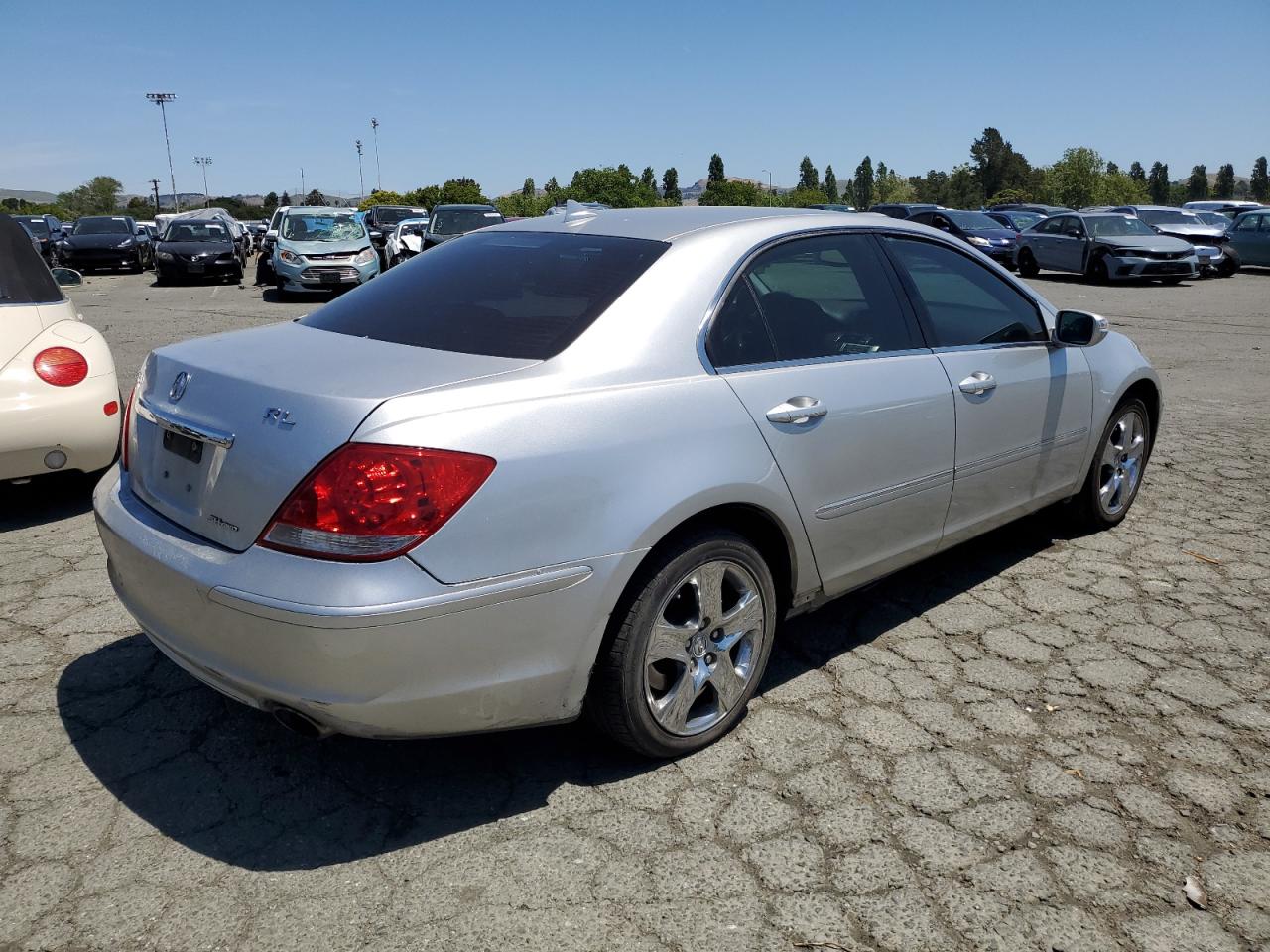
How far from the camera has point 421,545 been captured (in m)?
2.34

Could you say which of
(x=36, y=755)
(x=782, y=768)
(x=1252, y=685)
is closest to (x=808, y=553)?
(x=782, y=768)

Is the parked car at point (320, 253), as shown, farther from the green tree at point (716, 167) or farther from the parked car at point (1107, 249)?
the green tree at point (716, 167)

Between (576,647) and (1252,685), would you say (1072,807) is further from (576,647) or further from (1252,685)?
(576,647)

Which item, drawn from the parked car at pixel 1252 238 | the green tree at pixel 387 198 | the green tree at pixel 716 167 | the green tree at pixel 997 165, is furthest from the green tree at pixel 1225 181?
the parked car at pixel 1252 238

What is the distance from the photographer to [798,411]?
3088mm

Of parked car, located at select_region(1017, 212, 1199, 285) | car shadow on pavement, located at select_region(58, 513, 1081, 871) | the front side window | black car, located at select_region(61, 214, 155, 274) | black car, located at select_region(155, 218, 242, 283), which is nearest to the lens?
car shadow on pavement, located at select_region(58, 513, 1081, 871)

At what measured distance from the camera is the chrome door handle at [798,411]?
304 cm

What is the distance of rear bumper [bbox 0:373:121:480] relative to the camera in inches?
188

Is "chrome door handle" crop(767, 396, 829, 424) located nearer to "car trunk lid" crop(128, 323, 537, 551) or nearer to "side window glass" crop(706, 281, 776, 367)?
"side window glass" crop(706, 281, 776, 367)

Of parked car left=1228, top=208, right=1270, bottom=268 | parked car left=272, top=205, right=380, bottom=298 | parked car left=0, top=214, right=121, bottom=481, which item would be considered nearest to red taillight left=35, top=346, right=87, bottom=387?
parked car left=0, top=214, right=121, bottom=481

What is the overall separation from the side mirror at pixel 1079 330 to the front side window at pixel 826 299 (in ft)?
3.36

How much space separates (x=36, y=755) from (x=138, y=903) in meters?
0.89

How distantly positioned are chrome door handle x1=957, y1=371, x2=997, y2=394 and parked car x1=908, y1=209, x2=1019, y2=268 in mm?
20631

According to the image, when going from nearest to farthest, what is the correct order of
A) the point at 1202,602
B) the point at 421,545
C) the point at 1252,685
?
the point at 421,545, the point at 1252,685, the point at 1202,602
